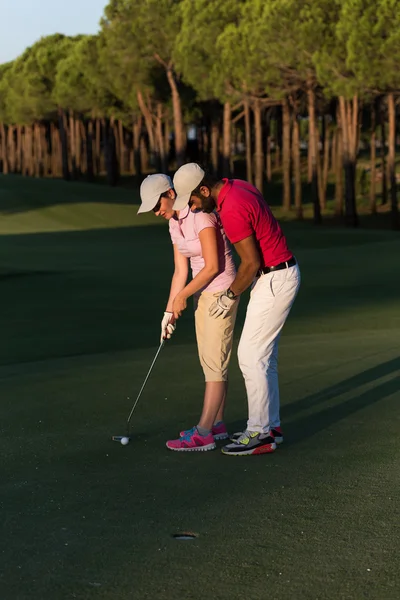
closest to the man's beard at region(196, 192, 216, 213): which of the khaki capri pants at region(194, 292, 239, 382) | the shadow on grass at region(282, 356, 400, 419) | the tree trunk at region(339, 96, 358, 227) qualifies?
the khaki capri pants at region(194, 292, 239, 382)

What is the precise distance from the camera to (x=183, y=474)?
7.03 metres

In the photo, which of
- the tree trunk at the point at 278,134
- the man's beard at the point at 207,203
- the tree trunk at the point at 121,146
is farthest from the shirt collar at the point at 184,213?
the tree trunk at the point at 121,146

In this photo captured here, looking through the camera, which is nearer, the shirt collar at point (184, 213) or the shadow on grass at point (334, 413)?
the shirt collar at point (184, 213)

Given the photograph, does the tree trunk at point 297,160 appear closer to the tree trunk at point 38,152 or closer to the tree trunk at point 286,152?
the tree trunk at point 286,152

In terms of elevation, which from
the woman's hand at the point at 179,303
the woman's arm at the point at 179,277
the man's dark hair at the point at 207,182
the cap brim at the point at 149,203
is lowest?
the woman's hand at the point at 179,303

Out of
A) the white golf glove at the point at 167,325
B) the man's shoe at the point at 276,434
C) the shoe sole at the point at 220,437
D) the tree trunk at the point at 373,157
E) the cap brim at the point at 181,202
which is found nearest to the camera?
the cap brim at the point at 181,202

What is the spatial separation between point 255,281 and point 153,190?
983 millimetres

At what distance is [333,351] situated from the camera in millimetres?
13023

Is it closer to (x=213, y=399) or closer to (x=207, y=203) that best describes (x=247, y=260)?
(x=207, y=203)

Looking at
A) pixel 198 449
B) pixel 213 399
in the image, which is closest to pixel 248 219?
pixel 213 399

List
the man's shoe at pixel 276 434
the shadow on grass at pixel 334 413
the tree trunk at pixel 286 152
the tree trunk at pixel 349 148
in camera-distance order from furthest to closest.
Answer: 1. the tree trunk at pixel 286 152
2. the tree trunk at pixel 349 148
3. the shadow on grass at pixel 334 413
4. the man's shoe at pixel 276 434

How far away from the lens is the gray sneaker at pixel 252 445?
753cm

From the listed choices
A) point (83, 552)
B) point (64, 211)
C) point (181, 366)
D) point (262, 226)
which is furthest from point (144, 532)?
point (64, 211)

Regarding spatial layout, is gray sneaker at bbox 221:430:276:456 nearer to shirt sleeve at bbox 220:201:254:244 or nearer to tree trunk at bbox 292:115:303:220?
shirt sleeve at bbox 220:201:254:244
